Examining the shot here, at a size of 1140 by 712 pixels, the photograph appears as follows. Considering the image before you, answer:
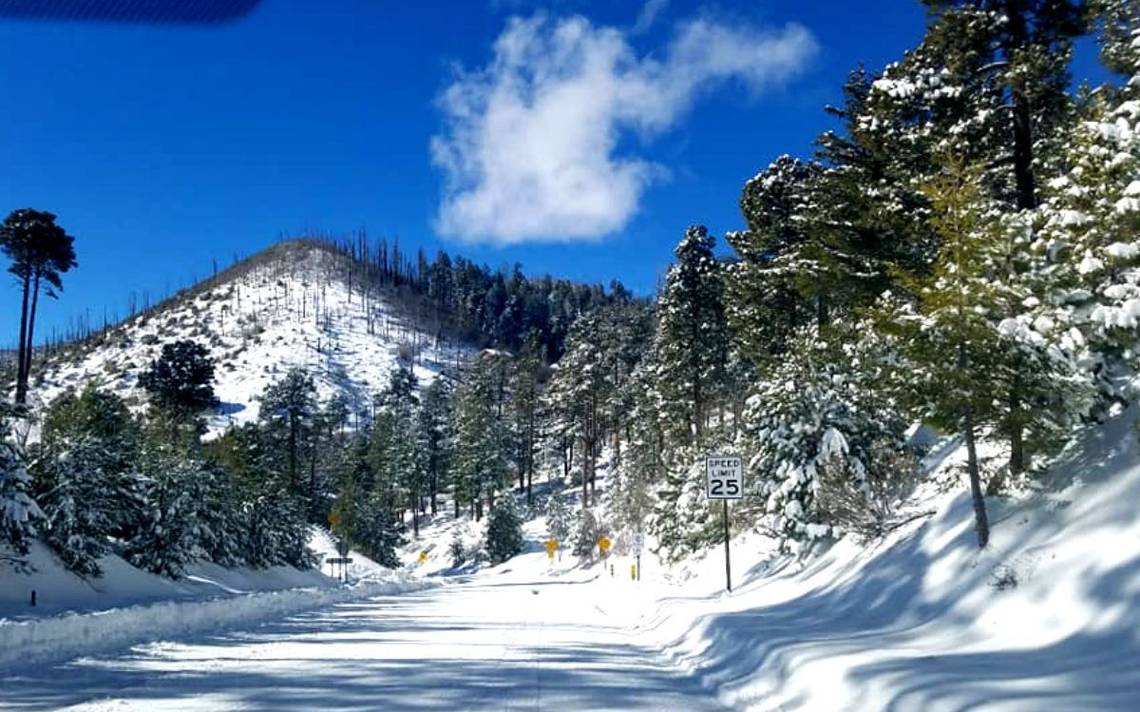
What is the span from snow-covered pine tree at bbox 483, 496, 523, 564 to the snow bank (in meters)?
56.8

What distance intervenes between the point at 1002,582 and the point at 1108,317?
11.6ft

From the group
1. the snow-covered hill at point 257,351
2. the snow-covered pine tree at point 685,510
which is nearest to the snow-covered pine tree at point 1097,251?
the snow-covered pine tree at point 685,510

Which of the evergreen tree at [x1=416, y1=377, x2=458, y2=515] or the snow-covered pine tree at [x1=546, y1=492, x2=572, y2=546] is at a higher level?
the evergreen tree at [x1=416, y1=377, x2=458, y2=515]

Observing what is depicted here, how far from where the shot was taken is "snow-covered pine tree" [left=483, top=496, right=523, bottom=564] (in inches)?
3216

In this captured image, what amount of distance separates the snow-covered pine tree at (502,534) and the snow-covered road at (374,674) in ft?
206

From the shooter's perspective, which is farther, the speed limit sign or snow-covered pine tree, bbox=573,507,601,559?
snow-covered pine tree, bbox=573,507,601,559

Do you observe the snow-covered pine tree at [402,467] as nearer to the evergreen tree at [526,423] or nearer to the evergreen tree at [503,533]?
the evergreen tree at [526,423]

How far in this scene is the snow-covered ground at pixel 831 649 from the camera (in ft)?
28.3

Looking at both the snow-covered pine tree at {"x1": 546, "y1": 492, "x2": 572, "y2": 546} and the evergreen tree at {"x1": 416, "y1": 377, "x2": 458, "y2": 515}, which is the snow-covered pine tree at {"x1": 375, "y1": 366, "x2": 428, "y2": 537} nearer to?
the evergreen tree at {"x1": 416, "y1": 377, "x2": 458, "y2": 515}

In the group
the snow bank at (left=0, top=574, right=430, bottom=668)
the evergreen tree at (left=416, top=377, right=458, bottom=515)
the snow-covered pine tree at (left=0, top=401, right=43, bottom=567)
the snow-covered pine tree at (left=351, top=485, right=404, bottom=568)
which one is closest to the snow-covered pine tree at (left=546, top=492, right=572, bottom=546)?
the snow-covered pine tree at (left=351, top=485, right=404, bottom=568)

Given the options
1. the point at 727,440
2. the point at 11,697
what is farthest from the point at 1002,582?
the point at 727,440

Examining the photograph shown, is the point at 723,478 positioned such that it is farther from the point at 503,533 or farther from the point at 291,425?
the point at 291,425

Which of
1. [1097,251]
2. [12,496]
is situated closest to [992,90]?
[1097,251]

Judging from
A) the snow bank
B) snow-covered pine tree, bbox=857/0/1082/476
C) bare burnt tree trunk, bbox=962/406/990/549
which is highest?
snow-covered pine tree, bbox=857/0/1082/476
